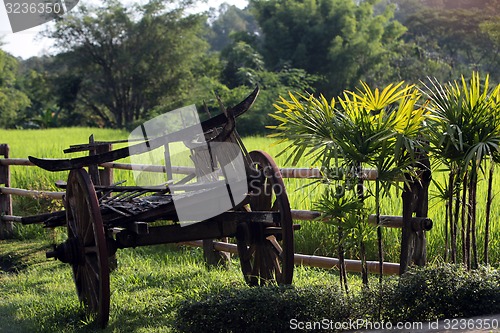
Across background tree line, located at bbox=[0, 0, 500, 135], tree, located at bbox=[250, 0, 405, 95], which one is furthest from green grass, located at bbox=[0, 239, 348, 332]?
tree, located at bbox=[250, 0, 405, 95]

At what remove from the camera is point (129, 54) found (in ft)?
106

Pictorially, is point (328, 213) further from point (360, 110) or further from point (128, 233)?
point (128, 233)

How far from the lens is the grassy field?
17.2ft

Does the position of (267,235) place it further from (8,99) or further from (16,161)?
(8,99)

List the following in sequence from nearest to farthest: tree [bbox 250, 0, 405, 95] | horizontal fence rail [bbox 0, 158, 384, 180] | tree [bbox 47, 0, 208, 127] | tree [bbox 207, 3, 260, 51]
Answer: horizontal fence rail [bbox 0, 158, 384, 180] < tree [bbox 250, 0, 405, 95] < tree [bbox 47, 0, 208, 127] < tree [bbox 207, 3, 260, 51]

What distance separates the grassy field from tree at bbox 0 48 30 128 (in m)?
26.5

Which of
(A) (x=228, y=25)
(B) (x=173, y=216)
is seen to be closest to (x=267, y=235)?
(B) (x=173, y=216)

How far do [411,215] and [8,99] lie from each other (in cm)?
3274

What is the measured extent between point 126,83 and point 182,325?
29.5 meters

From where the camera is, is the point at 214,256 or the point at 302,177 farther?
the point at 214,256

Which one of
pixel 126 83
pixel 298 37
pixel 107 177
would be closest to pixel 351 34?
pixel 298 37

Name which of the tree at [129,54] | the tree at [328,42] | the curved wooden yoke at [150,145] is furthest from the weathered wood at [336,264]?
the tree at [129,54]

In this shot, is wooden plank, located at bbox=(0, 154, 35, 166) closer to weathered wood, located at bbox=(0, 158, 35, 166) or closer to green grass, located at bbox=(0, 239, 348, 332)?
weathered wood, located at bbox=(0, 158, 35, 166)

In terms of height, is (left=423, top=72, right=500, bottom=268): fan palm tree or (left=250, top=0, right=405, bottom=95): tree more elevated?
(left=250, top=0, right=405, bottom=95): tree
